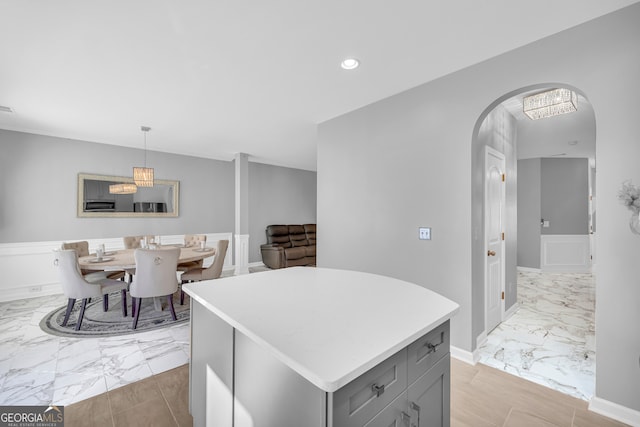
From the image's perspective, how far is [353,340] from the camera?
0.87m

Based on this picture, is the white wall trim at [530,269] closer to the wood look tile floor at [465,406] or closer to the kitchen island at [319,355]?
the wood look tile floor at [465,406]

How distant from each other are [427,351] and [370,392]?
36cm

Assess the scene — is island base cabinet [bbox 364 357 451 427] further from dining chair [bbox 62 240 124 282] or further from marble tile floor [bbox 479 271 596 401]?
dining chair [bbox 62 240 124 282]

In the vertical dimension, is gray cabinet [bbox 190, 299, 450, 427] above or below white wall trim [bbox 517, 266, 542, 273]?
above

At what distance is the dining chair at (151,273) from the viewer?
3088 mm

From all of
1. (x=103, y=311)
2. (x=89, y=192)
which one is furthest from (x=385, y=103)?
(x=89, y=192)

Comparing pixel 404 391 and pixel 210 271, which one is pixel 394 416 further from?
pixel 210 271

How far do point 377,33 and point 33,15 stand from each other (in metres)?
2.35

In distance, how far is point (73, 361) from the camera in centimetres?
243

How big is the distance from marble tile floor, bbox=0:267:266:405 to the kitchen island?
113 centimetres

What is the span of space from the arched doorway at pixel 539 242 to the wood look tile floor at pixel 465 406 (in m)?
0.25

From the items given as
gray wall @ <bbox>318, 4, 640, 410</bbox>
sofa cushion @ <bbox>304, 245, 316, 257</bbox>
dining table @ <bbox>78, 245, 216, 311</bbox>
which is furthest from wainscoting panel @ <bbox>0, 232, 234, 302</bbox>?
sofa cushion @ <bbox>304, 245, 316, 257</bbox>

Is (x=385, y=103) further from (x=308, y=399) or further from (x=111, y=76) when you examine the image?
(x=308, y=399)

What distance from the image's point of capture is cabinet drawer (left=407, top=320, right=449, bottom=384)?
3.27ft
